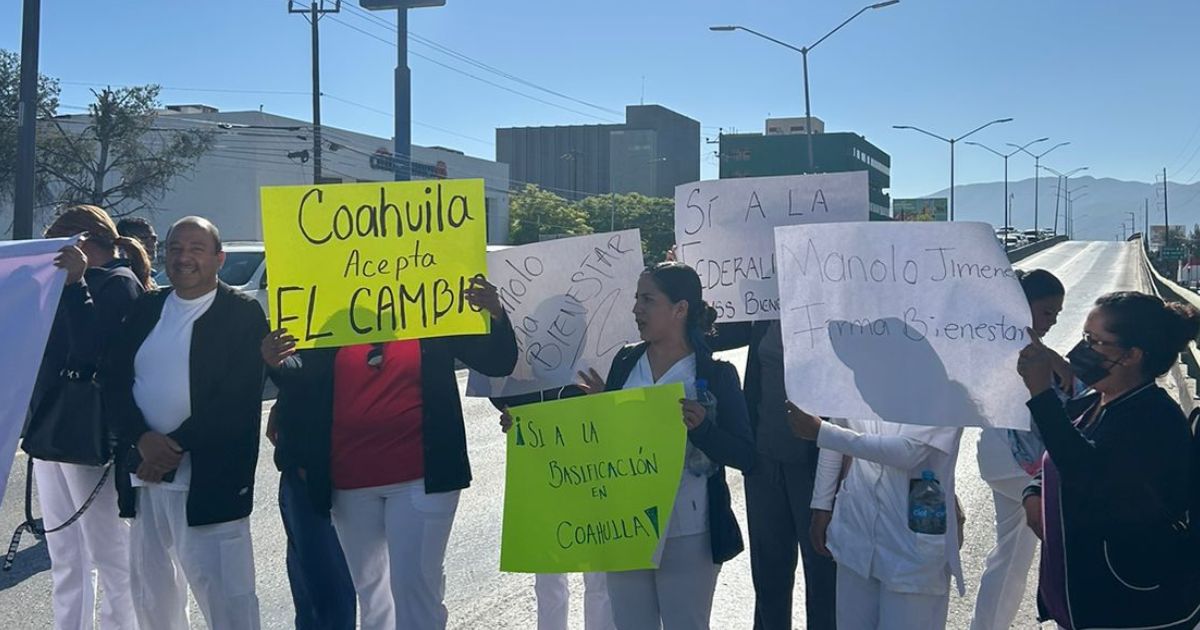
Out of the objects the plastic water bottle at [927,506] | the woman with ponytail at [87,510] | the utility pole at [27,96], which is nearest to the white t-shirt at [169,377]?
the woman with ponytail at [87,510]

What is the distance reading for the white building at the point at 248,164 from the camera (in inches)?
1869

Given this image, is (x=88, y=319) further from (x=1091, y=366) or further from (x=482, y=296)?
(x=1091, y=366)

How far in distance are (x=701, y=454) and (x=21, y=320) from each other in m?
2.22

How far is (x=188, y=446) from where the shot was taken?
155 inches

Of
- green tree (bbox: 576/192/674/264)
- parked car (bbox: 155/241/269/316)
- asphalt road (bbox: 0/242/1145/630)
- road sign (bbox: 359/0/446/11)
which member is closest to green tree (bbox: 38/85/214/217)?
road sign (bbox: 359/0/446/11)

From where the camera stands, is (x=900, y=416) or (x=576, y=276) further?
(x=576, y=276)

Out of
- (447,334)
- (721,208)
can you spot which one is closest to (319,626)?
(447,334)

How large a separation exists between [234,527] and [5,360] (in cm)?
100

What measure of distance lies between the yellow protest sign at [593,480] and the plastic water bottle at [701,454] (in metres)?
0.09

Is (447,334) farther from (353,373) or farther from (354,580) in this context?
(354,580)

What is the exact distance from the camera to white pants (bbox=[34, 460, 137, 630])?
4453mm

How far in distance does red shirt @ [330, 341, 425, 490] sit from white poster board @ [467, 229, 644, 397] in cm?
64

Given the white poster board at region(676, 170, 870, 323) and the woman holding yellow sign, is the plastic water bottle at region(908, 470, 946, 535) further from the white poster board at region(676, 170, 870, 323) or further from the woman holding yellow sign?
the woman holding yellow sign

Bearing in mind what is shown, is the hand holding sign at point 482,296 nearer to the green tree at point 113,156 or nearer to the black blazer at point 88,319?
the black blazer at point 88,319
